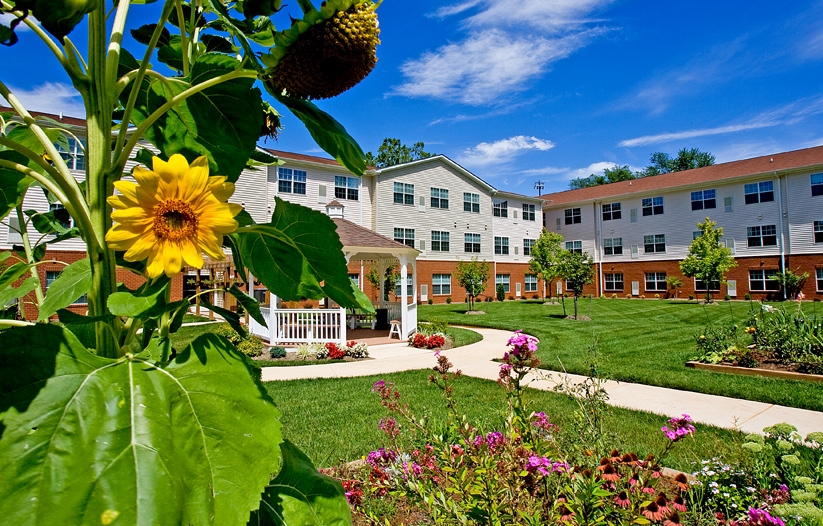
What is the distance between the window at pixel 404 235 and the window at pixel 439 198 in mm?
Result: 2897

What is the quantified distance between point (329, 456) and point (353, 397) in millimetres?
3162

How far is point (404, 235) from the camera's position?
32594 mm

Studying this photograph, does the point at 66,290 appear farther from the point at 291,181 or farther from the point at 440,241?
the point at 440,241

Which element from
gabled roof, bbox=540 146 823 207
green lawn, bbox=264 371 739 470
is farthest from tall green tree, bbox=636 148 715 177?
green lawn, bbox=264 371 739 470

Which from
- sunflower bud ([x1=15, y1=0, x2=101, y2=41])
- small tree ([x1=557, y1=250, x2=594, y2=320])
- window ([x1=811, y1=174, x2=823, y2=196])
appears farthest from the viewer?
window ([x1=811, y1=174, x2=823, y2=196])

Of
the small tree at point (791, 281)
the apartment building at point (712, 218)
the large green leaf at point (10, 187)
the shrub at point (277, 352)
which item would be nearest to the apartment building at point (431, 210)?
the apartment building at point (712, 218)

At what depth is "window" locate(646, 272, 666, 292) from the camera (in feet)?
125

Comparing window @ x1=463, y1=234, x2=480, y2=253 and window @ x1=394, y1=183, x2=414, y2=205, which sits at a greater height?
window @ x1=394, y1=183, x2=414, y2=205

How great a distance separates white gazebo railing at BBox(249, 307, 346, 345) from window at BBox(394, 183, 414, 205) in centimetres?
1865

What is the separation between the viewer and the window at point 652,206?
126 ft

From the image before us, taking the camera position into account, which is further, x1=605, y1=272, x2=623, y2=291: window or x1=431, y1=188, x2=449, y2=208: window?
x1=605, y1=272, x2=623, y2=291: window

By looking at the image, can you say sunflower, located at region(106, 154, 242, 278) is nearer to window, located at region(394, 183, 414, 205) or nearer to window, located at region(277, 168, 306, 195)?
window, located at region(277, 168, 306, 195)

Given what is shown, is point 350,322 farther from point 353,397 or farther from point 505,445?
point 505,445

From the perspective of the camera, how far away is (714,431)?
19.2 feet
